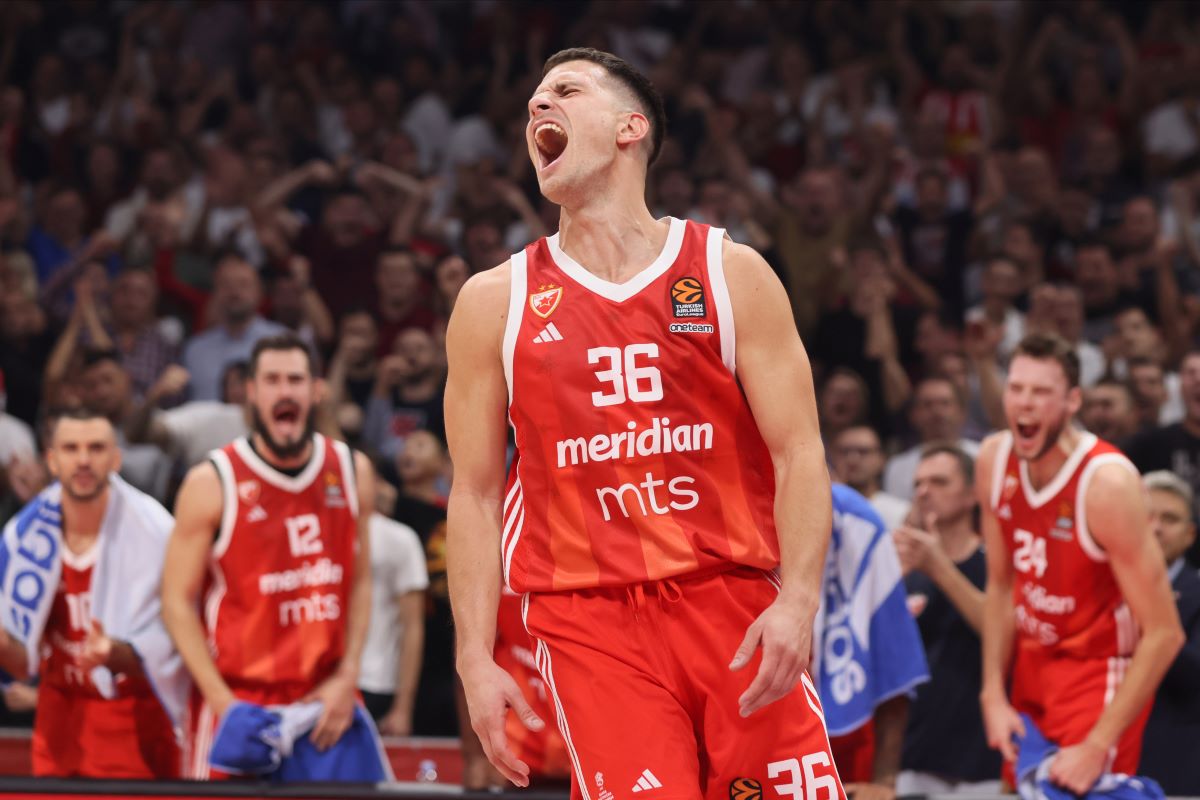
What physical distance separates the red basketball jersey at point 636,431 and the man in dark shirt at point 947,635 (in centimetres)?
276

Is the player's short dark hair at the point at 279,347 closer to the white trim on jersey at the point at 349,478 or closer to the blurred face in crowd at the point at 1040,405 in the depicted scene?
the white trim on jersey at the point at 349,478

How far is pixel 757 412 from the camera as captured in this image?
295cm

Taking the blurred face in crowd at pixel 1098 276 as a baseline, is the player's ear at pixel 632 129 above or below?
below

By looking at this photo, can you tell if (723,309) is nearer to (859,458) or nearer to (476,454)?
(476,454)

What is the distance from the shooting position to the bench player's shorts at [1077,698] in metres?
4.95

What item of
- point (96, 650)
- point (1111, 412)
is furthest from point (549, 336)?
point (1111, 412)

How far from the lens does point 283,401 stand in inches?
217

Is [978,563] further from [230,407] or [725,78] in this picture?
[725,78]

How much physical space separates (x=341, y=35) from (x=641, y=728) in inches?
364

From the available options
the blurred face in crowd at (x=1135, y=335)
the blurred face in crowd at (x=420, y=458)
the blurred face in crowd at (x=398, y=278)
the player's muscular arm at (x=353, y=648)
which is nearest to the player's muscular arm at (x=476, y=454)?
the player's muscular arm at (x=353, y=648)

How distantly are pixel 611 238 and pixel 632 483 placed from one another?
457 millimetres

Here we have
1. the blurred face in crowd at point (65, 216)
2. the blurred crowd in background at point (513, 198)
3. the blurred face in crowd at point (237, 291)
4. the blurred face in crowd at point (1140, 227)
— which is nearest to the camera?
Result: the blurred crowd in background at point (513, 198)

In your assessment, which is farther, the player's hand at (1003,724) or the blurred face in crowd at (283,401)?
the blurred face in crowd at (283,401)

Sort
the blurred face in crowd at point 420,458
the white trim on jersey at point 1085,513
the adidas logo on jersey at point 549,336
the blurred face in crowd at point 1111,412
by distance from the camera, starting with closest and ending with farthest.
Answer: the adidas logo on jersey at point 549,336 < the white trim on jersey at point 1085,513 < the blurred face in crowd at point 1111,412 < the blurred face in crowd at point 420,458
